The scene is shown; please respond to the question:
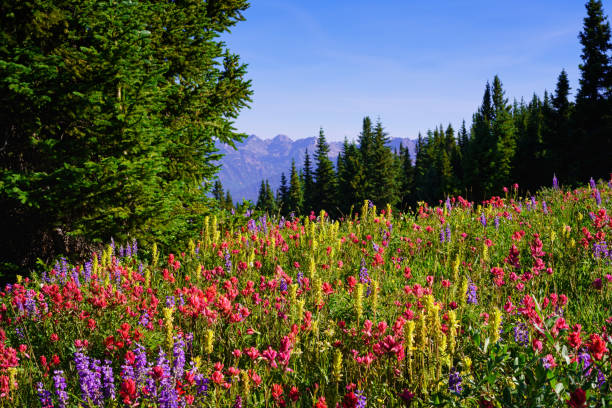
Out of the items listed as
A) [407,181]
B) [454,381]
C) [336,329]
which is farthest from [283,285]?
[407,181]

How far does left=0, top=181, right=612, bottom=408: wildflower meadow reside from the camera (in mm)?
2148

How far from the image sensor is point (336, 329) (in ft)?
11.4

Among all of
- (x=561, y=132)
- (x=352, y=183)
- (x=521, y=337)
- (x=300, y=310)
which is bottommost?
(x=521, y=337)

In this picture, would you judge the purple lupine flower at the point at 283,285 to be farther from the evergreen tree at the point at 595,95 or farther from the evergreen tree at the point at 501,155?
the evergreen tree at the point at 501,155

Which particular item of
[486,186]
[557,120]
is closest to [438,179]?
[486,186]

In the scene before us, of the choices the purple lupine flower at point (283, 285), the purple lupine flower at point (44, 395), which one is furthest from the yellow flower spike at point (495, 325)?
the purple lupine flower at point (44, 395)

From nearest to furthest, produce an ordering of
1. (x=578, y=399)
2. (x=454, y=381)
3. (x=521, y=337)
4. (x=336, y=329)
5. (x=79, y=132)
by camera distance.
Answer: (x=578, y=399)
(x=454, y=381)
(x=521, y=337)
(x=336, y=329)
(x=79, y=132)

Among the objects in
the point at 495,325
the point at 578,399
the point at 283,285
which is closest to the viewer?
the point at 578,399

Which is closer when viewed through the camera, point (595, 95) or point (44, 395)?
point (44, 395)

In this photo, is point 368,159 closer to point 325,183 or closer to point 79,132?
point 325,183

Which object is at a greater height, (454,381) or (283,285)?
(283,285)

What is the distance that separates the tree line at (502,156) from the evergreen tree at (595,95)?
0.23 ft

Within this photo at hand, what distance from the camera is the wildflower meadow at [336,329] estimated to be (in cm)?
215

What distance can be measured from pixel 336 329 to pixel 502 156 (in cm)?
5536
